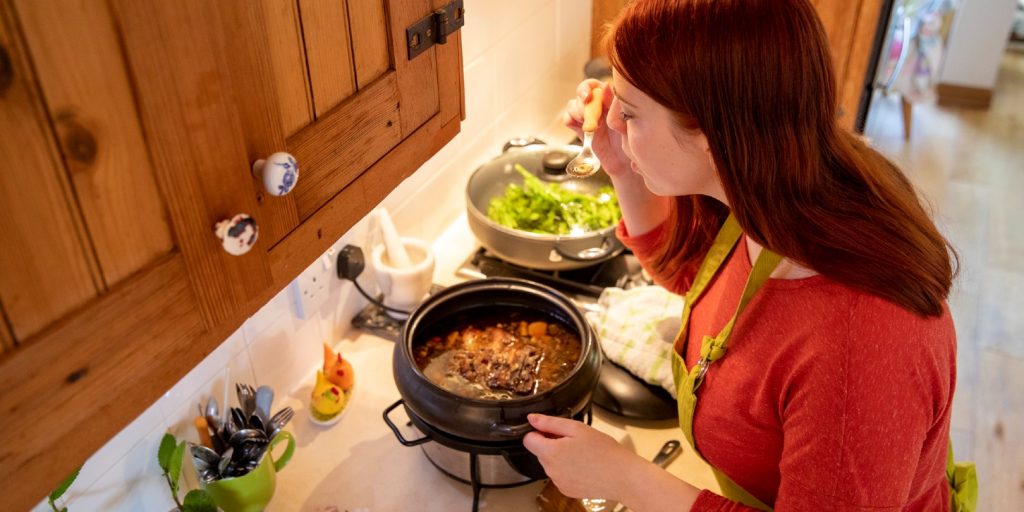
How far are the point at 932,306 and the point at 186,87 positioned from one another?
79 cm

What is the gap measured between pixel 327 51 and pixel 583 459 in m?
0.59

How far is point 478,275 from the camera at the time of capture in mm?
1688

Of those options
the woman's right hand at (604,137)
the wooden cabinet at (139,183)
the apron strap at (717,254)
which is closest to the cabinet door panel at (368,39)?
the wooden cabinet at (139,183)

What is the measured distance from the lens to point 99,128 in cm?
54

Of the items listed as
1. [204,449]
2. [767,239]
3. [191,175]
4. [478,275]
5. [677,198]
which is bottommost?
[478,275]

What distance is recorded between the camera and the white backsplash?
1.12 metres

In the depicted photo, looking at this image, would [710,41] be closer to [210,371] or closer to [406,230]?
[210,371]

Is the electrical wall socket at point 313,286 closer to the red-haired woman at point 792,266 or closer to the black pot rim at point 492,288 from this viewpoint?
A: the black pot rim at point 492,288

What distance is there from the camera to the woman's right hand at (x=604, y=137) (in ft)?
4.07

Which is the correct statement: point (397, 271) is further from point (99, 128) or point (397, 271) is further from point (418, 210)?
point (99, 128)

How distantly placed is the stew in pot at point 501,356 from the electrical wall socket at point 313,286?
26cm

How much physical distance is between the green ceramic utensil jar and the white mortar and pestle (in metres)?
0.40

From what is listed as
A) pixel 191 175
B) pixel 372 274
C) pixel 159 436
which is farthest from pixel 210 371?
pixel 191 175

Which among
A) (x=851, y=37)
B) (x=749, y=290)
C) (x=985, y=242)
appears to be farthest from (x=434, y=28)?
(x=985, y=242)
